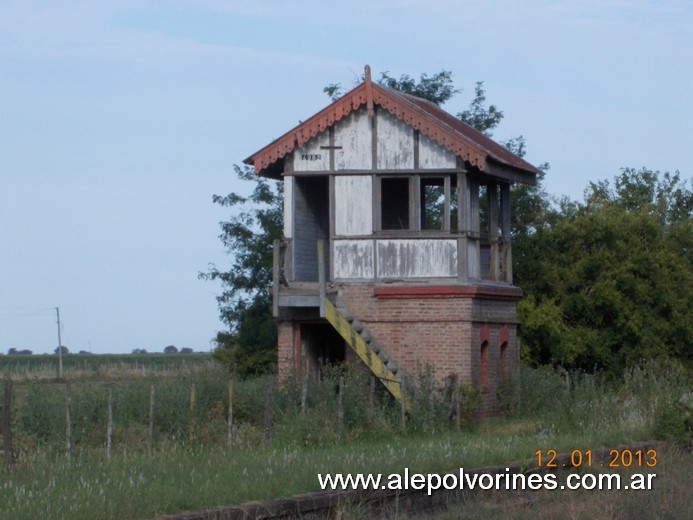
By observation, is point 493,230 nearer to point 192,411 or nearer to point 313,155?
point 313,155

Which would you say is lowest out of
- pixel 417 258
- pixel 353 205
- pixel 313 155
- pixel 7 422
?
pixel 7 422

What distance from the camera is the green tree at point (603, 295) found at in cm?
3475

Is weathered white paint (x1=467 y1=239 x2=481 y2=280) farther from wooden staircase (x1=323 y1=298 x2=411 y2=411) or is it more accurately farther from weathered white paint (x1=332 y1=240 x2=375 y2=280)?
wooden staircase (x1=323 y1=298 x2=411 y2=411)

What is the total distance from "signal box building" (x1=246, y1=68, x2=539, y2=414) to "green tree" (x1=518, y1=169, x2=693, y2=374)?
289 inches

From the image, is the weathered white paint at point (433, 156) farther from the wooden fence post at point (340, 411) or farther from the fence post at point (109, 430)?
the fence post at point (109, 430)

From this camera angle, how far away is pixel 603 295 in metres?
34.7

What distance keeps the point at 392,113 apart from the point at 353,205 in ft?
7.25

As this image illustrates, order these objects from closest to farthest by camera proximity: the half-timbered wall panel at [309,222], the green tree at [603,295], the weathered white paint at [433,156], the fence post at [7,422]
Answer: the fence post at [7,422]
the weathered white paint at [433,156]
the half-timbered wall panel at [309,222]
the green tree at [603,295]

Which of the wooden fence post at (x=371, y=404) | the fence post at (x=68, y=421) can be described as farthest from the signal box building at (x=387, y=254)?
the fence post at (x=68, y=421)

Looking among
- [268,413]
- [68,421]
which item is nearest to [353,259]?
[268,413]

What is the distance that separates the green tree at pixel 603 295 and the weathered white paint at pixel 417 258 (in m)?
9.15

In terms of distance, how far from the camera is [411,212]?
85.7 ft

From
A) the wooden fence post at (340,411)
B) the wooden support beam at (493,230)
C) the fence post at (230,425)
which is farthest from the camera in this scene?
the wooden support beam at (493,230)

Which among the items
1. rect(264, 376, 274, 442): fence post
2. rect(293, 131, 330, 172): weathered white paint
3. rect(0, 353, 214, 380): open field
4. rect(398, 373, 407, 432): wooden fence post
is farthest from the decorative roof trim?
rect(0, 353, 214, 380): open field
